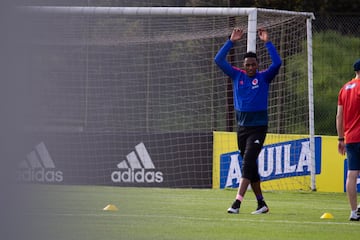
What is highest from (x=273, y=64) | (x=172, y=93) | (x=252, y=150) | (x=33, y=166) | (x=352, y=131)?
(x=273, y=64)

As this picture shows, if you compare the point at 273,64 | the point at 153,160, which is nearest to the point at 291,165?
the point at 153,160

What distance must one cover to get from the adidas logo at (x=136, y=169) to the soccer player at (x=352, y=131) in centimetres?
965

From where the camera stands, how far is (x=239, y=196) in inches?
419

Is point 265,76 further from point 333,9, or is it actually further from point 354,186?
point 333,9

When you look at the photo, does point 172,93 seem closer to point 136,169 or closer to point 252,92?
point 136,169

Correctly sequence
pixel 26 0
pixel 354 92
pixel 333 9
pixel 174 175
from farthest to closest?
1. pixel 333 9
2. pixel 174 175
3. pixel 354 92
4. pixel 26 0

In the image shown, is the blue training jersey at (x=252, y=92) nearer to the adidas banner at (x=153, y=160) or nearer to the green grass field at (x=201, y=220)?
the green grass field at (x=201, y=220)

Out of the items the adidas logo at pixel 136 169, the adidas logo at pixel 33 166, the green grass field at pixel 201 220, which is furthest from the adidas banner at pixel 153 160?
the adidas logo at pixel 33 166

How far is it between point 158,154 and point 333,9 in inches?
621

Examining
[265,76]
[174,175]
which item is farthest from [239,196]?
[174,175]

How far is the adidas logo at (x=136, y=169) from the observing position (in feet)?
64.1

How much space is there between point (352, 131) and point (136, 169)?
10008 millimetres

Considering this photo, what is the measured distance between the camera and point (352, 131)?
1009 cm

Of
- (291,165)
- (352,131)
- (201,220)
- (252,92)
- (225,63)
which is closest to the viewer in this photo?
(201,220)
